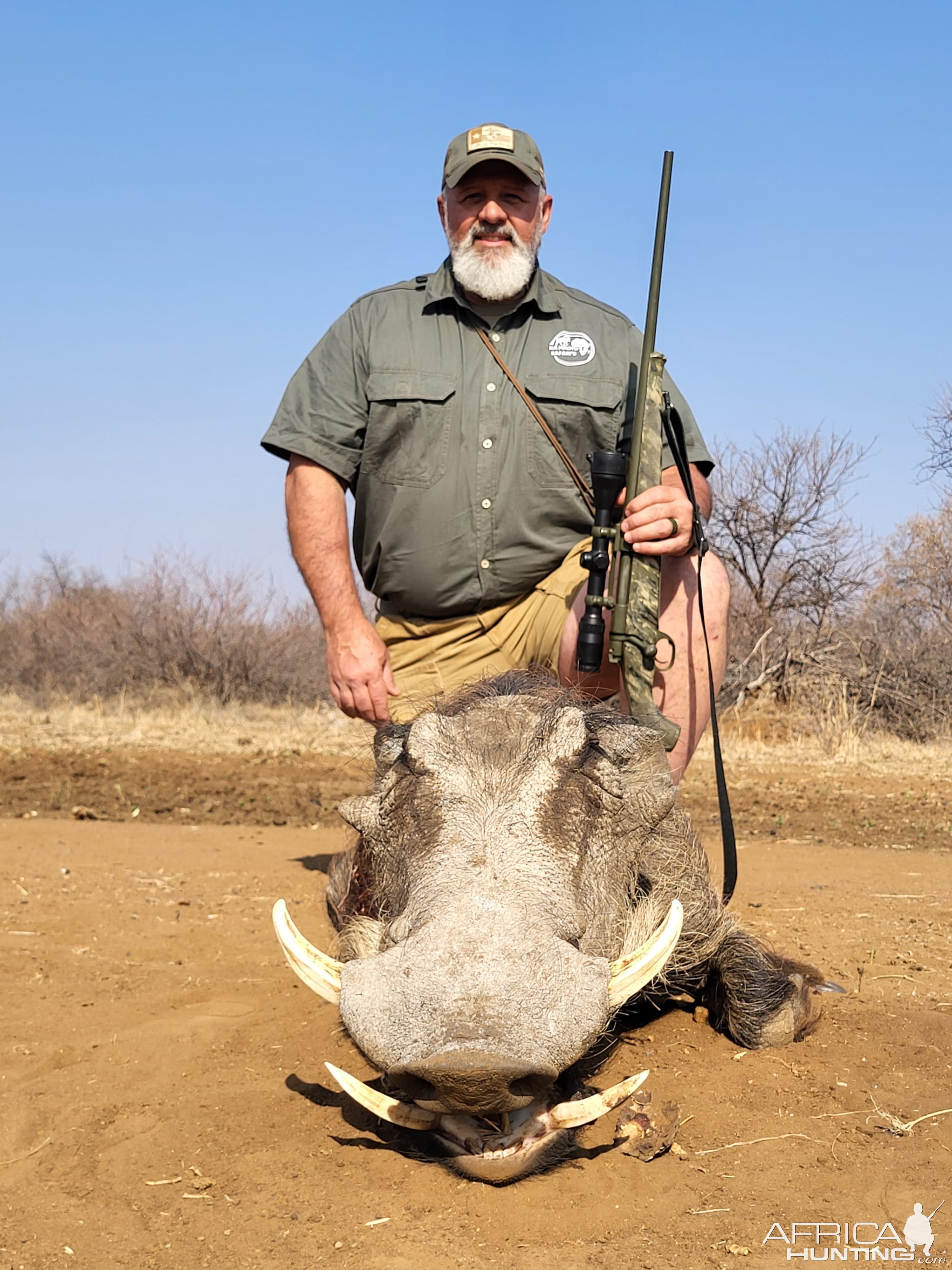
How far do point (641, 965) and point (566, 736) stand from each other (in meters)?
0.62

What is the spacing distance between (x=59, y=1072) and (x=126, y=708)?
11.9 meters

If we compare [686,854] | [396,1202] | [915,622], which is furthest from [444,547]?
[915,622]

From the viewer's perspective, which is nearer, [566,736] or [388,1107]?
[388,1107]

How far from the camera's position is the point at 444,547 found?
4199 millimetres

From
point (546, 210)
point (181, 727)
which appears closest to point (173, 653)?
point (181, 727)

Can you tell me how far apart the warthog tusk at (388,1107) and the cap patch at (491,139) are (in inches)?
133

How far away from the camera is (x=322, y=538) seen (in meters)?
4.07

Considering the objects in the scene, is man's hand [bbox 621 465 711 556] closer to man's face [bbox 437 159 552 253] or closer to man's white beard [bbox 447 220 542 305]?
man's white beard [bbox 447 220 542 305]

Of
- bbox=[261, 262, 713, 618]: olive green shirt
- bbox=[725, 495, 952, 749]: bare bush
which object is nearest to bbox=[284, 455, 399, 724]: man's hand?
bbox=[261, 262, 713, 618]: olive green shirt

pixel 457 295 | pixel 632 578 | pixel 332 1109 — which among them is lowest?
pixel 332 1109

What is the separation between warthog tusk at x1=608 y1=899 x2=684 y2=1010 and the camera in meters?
2.25

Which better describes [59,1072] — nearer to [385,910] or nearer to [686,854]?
[385,910]

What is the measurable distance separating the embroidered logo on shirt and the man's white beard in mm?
238

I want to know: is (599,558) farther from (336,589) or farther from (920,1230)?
(920,1230)
